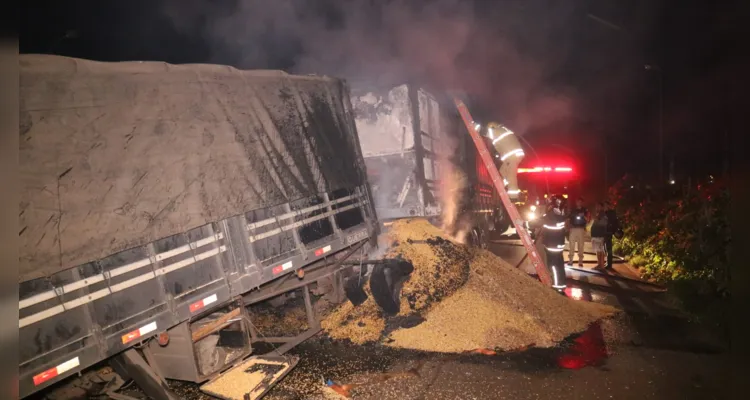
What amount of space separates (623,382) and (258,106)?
490 centimetres

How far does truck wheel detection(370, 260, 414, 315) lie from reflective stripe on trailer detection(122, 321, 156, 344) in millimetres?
3041

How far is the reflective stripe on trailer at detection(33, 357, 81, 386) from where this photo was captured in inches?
113

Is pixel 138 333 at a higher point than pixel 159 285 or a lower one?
lower

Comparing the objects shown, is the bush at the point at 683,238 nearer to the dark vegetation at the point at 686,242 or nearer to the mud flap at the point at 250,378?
the dark vegetation at the point at 686,242

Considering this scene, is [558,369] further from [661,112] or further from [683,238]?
[661,112]

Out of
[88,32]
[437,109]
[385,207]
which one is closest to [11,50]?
[385,207]

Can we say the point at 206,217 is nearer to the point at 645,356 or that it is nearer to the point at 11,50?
the point at 11,50

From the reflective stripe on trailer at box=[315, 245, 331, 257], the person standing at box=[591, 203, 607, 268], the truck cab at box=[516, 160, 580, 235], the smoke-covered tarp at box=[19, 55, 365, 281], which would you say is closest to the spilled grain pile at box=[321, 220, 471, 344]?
the reflective stripe on trailer at box=[315, 245, 331, 257]

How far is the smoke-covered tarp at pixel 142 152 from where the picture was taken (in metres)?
2.94

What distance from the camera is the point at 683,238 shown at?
814 cm

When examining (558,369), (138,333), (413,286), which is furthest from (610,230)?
(138,333)

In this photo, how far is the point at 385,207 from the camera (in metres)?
7.89

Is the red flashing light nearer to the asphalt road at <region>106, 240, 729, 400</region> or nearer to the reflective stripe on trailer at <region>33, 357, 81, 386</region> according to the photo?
the asphalt road at <region>106, 240, 729, 400</region>

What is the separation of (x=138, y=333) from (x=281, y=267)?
1650 millimetres
